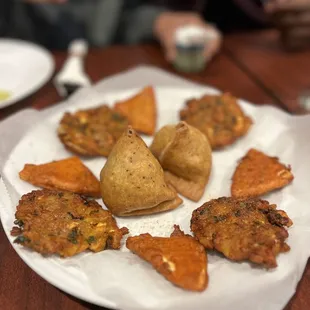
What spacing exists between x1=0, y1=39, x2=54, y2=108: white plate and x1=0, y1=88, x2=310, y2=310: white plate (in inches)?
24.9

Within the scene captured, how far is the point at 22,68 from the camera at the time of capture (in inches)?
103

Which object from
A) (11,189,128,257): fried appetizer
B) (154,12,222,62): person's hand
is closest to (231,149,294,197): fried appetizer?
(11,189,128,257): fried appetizer

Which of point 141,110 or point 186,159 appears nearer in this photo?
point 186,159

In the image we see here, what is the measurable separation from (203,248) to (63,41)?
8.70ft

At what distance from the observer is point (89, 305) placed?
1.29 m

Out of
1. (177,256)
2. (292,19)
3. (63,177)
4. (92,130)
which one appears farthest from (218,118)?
(292,19)

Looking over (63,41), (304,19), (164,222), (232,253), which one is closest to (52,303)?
(164,222)

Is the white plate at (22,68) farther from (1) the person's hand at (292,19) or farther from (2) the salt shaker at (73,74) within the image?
(1) the person's hand at (292,19)

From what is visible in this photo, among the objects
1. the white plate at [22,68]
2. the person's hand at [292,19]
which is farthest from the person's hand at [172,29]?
the white plate at [22,68]

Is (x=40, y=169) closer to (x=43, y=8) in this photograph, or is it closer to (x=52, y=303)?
(x=52, y=303)

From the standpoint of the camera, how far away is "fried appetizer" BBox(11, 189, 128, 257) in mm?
1264

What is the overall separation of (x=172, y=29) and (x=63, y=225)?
2018mm

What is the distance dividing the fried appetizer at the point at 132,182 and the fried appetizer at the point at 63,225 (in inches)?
2.6

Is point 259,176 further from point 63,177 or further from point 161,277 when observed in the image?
point 63,177
